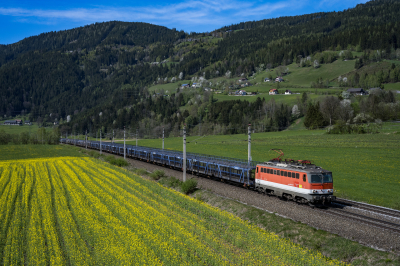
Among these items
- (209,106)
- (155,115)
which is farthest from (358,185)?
(155,115)

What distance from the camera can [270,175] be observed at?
27703 mm

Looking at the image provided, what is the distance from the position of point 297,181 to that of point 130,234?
14.3m

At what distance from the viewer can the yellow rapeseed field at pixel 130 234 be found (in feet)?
47.9

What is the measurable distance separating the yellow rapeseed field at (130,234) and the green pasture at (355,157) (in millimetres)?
14569

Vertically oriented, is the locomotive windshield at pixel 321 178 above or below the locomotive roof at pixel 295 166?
below

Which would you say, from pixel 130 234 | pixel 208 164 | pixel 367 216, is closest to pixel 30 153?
pixel 208 164

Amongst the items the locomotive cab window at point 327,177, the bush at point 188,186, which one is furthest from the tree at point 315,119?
the locomotive cab window at point 327,177

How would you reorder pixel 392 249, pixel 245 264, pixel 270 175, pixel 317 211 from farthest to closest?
pixel 270 175 < pixel 317 211 < pixel 392 249 < pixel 245 264

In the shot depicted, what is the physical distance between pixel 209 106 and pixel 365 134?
86271mm

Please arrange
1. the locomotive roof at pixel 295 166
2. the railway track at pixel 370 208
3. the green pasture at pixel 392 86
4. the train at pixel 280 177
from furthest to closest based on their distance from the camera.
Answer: the green pasture at pixel 392 86 → the locomotive roof at pixel 295 166 → the train at pixel 280 177 → the railway track at pixel 370 208

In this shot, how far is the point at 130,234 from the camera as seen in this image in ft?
57.8

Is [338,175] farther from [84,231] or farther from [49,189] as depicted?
[49,189]

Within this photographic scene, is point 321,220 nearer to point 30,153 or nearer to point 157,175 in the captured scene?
point 157,175

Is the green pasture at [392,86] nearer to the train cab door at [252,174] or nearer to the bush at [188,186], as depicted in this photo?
Answer: the train cab door at [252,174]
